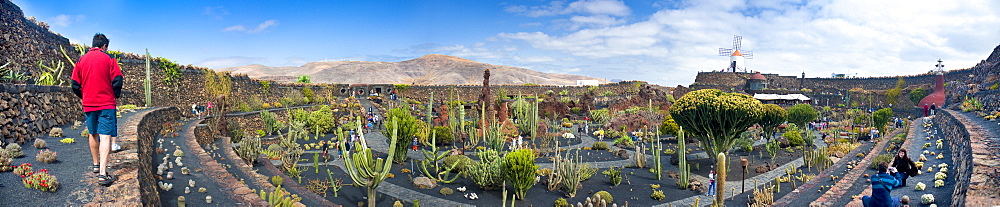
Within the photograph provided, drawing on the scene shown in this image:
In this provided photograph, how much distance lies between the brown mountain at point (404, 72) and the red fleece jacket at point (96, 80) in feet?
296

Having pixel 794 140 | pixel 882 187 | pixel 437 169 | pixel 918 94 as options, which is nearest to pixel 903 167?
pixel 882 187

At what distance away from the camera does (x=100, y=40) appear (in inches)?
169

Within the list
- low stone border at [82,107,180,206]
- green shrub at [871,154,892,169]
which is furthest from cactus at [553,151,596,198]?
low stone border at [82,107,180,206]

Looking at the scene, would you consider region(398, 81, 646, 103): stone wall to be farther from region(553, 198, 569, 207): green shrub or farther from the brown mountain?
the brown mountain

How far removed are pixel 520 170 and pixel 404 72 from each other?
110076 millimetres

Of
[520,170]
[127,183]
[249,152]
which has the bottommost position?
[520,170]

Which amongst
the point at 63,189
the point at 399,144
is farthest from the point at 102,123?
the point at 399,144

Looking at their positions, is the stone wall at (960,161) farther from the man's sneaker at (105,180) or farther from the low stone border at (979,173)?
the man's sneaker at (105,180)

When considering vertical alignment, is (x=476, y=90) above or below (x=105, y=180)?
above

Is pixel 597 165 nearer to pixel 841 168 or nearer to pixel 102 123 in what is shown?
pixel 841 168

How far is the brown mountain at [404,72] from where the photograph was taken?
99.8 m

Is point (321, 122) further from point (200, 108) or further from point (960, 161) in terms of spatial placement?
point (960, 161)

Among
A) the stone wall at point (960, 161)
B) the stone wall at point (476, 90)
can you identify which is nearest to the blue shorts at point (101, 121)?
the stone wall at point (960, 161)

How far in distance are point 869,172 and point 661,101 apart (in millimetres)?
23269
